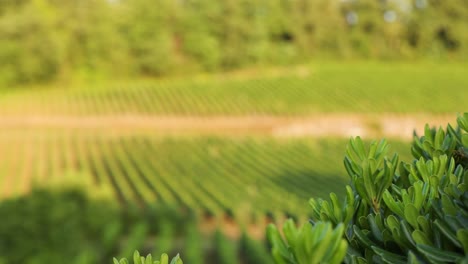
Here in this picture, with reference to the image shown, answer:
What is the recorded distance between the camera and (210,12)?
171 feet

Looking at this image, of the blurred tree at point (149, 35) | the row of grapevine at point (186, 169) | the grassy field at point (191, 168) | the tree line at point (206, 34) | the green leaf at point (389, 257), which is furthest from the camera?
the blurred tree at point (149, 35)

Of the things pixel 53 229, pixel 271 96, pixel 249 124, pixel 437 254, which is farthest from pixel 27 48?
pixel 437 254

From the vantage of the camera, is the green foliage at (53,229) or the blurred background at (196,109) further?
the blurred background at (196,109)

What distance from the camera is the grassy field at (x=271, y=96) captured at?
1419 inches

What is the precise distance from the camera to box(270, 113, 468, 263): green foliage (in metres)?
1.17

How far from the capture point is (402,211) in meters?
1.33

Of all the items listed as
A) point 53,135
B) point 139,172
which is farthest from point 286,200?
point 53,135

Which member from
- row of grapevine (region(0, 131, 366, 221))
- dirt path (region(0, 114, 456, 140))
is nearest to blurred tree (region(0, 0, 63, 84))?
dirt path (region(0, 114, 456, 140))

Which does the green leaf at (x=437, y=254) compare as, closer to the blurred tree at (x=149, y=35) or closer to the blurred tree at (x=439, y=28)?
the blurred tree at (x=149, y=35)

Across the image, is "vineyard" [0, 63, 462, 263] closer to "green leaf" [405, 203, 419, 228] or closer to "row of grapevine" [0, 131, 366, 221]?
"row of grapevine" [0, 131, 366, 221]

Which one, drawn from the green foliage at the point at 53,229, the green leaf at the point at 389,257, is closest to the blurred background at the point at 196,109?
the green foliage at the point at 53,229

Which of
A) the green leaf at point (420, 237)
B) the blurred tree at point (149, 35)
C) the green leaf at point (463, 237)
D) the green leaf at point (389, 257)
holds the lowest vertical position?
the blurred tree at point (149, 35)

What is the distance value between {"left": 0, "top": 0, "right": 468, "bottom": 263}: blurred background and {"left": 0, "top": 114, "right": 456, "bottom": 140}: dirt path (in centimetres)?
12

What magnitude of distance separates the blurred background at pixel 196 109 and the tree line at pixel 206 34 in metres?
0.14
